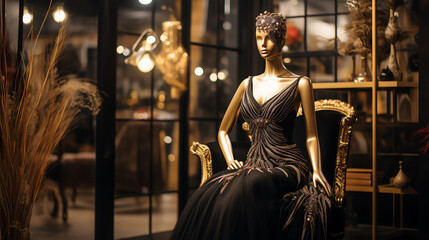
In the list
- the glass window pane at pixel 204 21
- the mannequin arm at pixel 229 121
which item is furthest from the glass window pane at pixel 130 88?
the mannequin arm at pixel 229 121

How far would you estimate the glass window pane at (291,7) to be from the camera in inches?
195

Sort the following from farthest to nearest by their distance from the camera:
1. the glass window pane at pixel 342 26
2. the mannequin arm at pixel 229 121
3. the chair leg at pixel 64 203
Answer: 1. the glass window pane at pixel 342 26
2. the chair leg at pixel 64 203
3. the mannequin arm at pixel 229 121

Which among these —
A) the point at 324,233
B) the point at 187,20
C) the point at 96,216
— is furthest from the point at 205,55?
the point at 324,233

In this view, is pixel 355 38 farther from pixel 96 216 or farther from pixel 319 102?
pixel 96 216

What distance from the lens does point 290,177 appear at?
9.81 feet

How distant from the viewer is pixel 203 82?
4879 millimetres

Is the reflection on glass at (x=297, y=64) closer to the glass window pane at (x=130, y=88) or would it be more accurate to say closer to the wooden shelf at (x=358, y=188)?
the wooden shelf at (x=358, y=188)

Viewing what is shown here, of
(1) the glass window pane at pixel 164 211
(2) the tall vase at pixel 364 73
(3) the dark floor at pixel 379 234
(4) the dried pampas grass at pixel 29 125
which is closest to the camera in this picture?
(4) the dried pampas grass at pixel 29 125

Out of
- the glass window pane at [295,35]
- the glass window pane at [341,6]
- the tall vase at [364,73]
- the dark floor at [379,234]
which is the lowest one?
the dark floor at [379,234]

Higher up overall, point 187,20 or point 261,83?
point 187,20

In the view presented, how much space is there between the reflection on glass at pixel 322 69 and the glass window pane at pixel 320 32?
99 mm

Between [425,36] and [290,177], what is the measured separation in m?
1.96

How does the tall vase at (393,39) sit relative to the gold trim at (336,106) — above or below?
above

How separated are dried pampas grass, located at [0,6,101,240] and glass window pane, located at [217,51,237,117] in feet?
4.73
